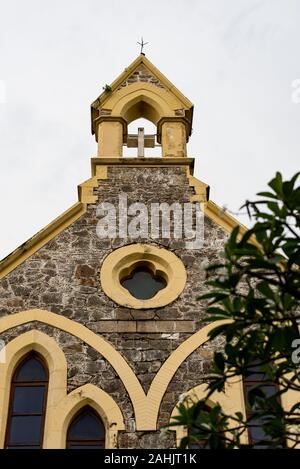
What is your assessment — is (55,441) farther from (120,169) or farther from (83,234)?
(120,169)

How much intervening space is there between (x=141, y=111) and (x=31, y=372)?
6.13m

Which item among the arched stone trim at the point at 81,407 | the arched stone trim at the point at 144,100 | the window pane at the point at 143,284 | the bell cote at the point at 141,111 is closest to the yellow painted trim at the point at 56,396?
the arched stone trim at the point at 81,407

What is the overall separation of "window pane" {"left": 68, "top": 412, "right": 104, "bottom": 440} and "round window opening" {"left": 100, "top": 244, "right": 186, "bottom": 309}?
5.86ft

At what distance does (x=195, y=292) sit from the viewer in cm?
1298

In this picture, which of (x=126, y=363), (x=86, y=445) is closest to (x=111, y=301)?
(x=126, y=363)

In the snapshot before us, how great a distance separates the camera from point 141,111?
16578 mm

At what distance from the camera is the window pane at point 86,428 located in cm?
1164

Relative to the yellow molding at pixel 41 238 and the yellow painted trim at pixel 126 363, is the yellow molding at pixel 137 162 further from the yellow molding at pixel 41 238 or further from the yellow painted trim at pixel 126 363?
the yellow painted trim at pixel 126 363

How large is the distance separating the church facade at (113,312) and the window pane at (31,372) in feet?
0.05

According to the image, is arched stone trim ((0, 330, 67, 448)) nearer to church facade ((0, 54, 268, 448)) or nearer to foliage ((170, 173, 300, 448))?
church facade ((0, 54, 268, 448))

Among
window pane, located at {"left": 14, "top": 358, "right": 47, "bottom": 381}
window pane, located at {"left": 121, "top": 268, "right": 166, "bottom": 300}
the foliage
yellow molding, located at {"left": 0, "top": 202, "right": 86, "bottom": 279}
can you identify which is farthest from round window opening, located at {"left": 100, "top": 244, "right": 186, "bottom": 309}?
the foliage

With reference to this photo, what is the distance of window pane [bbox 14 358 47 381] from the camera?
1225cm

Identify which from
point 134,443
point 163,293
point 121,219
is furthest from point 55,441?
point 121,219

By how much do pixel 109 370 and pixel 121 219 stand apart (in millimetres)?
2857
